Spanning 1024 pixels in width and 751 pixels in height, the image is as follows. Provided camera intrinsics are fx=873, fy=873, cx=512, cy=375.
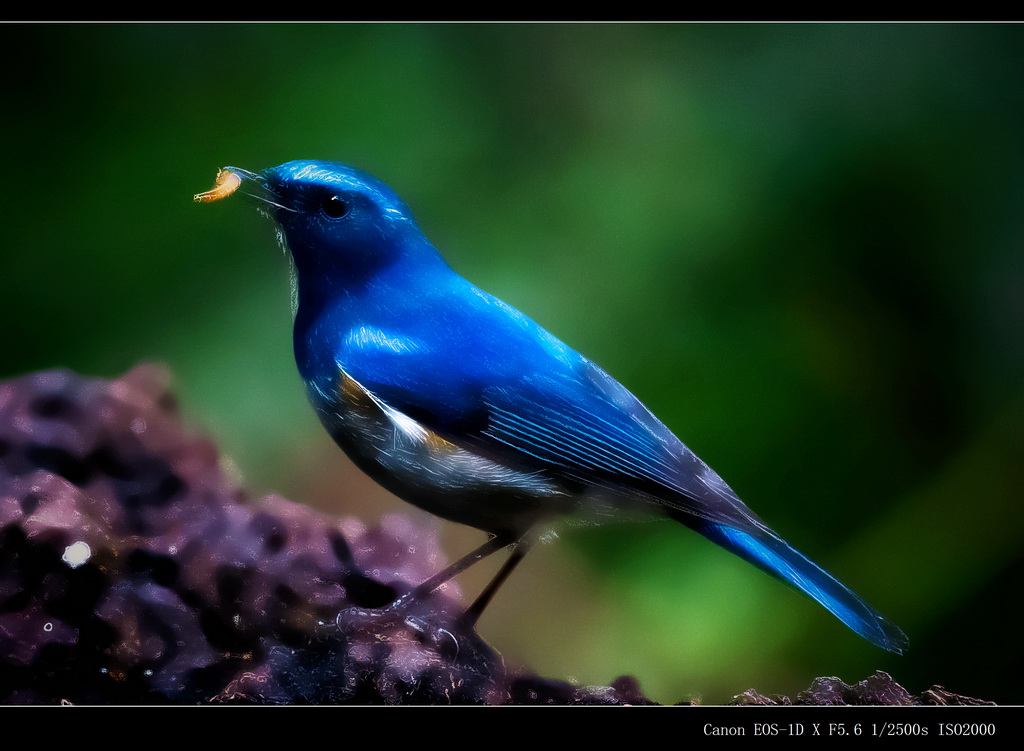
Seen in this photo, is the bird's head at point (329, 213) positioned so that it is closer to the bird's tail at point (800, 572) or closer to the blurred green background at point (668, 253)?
the blurred green background at point (668, 253)

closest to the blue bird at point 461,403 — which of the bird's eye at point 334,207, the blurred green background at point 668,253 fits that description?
the bird's eye at point 334,207

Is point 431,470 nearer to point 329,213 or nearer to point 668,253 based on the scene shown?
point 329,213

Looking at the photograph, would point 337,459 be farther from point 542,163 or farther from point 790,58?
point 790,58

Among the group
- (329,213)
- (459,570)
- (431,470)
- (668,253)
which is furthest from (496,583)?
(668,253)

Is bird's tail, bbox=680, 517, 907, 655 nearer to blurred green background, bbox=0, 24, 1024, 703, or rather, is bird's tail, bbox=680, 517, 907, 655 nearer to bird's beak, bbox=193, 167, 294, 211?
blurred green background, bbox=0, 24, 1024, 703

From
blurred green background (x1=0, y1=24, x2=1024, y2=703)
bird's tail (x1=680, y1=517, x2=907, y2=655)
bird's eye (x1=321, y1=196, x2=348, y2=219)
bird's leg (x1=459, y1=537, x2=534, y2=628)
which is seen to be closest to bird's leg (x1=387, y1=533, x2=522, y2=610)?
bird's leg (x1=459, y1=537, x2=534, y2=628)
